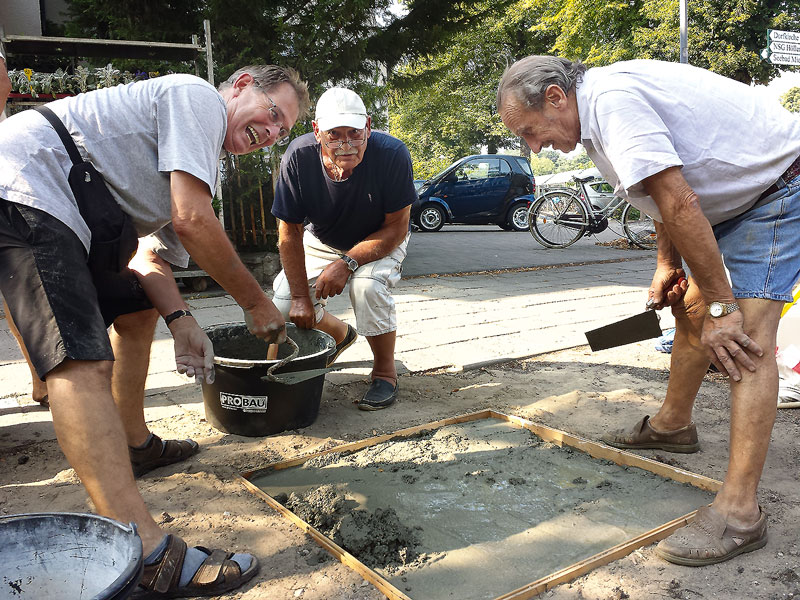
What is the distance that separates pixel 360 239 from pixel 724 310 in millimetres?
1962

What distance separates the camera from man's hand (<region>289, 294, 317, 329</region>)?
127 inches

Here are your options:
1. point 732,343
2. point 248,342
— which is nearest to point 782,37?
point 732,343

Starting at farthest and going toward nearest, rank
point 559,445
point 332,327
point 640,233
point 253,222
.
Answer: point 640,233 < point 253,222 < point 332,327 < point 559,445

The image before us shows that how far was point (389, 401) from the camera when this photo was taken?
3324 mm

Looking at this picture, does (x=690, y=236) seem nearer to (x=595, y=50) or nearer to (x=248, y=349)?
(x=248, y=349)

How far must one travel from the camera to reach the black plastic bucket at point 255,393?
271cm

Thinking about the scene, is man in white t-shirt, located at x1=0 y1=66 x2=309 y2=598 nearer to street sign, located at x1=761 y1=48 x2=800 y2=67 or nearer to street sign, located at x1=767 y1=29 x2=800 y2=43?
street sign, located at x1=761 y1=48 x2=800 y2=67

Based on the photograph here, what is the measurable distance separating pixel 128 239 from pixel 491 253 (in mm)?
8621

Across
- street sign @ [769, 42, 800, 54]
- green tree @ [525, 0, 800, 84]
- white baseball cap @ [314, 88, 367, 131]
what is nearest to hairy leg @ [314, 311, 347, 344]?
white baseball cap @ [314, 88, 367, 131]

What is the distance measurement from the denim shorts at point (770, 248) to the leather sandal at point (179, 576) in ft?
5.56

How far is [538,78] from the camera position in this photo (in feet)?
6.93

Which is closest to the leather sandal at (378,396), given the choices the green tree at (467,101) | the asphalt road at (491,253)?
the asphalt road at (491,253)

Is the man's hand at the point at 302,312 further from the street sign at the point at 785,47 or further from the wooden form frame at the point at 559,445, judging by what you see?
the street sign at the point at 785,47

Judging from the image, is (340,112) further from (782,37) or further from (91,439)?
(782,37)
